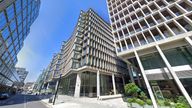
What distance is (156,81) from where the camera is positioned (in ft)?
65.3

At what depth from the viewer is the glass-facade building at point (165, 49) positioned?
1647cm

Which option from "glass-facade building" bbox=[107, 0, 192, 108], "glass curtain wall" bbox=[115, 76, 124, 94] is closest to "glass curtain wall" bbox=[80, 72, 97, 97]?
"glass curtain wall" bbox=[115, 76, 124, 94]

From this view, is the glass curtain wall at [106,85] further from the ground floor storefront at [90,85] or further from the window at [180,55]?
the window at [180,55]

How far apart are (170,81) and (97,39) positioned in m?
23.9

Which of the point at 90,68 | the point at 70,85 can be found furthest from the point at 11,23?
the point at 70,85

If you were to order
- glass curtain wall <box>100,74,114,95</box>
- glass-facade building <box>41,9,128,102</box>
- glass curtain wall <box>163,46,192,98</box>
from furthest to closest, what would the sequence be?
glass curtain wall <box>100,74,114,95</box> → glass-facade building <box>41,9,128,102</box> → glass curtain wall <box>163,46,192,98</box>

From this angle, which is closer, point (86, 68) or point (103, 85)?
point (86, 68)

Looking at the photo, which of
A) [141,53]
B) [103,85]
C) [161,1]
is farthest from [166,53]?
[103,85]

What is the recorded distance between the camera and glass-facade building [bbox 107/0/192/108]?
1647 cm

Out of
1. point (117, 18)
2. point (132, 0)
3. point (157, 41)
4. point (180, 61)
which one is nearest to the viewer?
point (180, 61)

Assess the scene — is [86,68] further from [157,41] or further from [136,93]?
[157,41]

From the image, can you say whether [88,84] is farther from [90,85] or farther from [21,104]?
[21,104]

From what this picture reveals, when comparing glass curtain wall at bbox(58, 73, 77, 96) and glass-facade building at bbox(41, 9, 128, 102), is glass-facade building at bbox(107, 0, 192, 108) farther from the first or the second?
glass curtain wall at bbox(58, 73, 77, 96)

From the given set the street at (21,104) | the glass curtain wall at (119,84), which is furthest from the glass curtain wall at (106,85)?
the street at (21,104)
